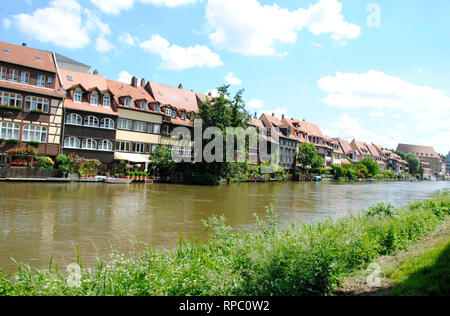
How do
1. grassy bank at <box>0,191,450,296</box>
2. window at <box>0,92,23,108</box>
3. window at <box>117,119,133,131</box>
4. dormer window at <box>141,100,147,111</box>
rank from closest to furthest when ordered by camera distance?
1. grassy bank at <box>0,191,450,296</box>
2. window at <box>0,92,23,108</box>
3. window at <box>117,119,133,131</box>
4. dormer window at <box>141,100,147,111</box>

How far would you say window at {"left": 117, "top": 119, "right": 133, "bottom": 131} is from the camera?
39228mm

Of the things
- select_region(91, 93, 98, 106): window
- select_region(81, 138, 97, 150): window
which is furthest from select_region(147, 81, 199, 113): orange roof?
select_region(81, 138, 97, 150): window

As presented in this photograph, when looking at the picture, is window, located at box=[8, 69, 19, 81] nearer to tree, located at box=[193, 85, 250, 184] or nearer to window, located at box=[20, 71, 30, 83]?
window, located at box=[20, 71, 30, 83]

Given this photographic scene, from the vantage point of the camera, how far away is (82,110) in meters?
35.2

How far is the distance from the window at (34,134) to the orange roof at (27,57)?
610 cm

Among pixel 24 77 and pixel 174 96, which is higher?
pixel 174 96

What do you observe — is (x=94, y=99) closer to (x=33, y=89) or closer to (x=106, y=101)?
(x=106, y=101)

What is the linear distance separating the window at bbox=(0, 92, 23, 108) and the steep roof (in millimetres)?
180075

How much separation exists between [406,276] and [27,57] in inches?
1508

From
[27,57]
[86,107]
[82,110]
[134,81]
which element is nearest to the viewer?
[27,57]

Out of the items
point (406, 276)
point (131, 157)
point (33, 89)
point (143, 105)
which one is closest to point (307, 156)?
point (143, 105)

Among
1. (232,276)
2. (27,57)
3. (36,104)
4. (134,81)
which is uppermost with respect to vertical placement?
(134,81)

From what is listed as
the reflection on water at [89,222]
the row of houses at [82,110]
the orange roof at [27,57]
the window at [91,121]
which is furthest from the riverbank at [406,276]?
the orange roof at [27,57]
